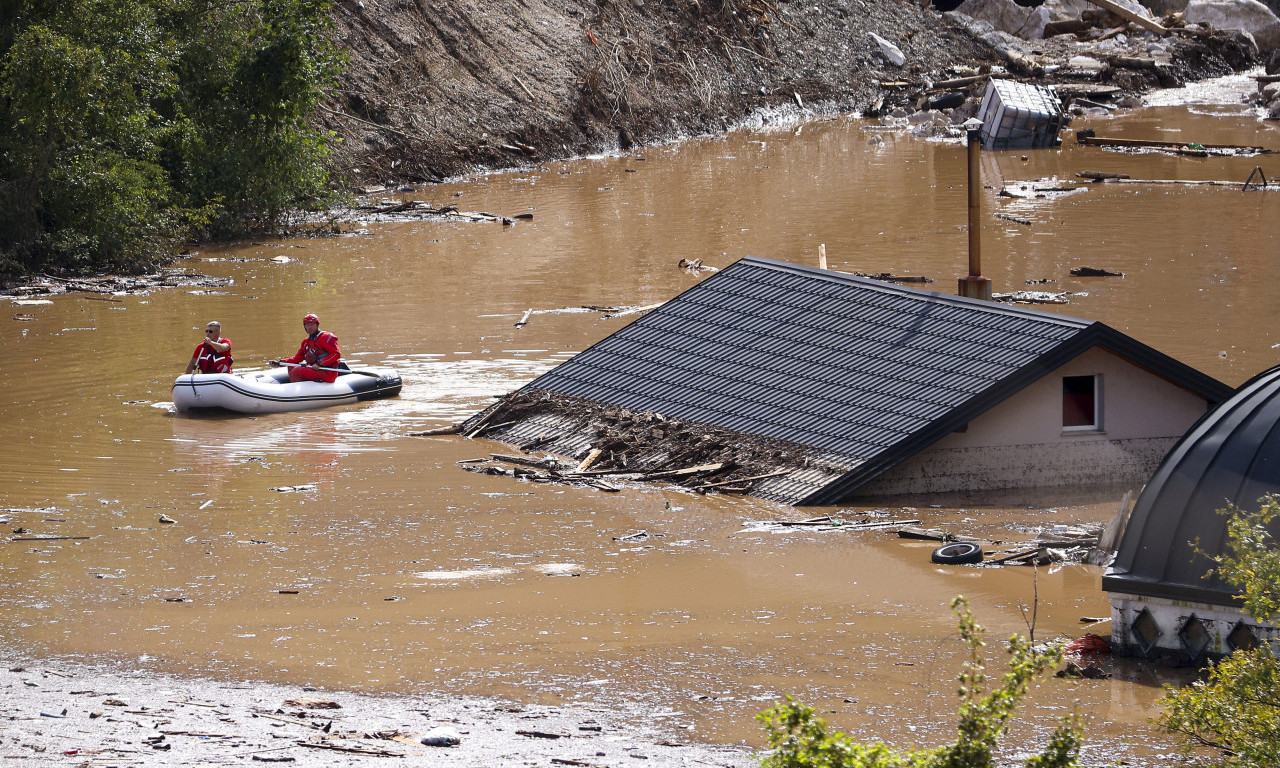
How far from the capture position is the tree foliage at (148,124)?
96.2 feet

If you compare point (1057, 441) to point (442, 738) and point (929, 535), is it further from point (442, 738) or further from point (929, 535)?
point (442, 738)

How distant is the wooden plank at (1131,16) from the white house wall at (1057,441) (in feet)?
177

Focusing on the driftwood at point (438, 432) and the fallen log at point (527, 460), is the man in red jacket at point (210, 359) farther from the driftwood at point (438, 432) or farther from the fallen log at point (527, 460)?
the fallen log at point (527, 460)

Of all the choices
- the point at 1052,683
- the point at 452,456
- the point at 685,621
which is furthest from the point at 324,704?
the point at 452,456

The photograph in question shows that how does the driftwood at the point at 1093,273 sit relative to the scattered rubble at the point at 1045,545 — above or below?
above

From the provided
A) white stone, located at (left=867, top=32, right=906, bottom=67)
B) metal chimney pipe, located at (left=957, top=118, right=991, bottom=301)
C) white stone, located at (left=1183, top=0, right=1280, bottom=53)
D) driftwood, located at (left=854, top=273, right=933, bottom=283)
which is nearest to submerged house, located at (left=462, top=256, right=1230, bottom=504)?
metal chimney pipe, located at (left=957, top=118, right=991, bottom=301)

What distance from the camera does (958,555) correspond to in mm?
13461

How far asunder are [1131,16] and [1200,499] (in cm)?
6093

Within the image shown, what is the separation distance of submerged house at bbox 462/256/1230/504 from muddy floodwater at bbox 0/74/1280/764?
46 centimetres

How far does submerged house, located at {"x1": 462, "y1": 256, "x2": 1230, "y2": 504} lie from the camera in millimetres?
15805

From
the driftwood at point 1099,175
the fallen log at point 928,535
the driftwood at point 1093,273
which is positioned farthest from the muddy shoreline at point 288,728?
the driftwood at point 1099,175

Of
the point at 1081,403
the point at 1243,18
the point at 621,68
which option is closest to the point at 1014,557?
the point at 1081,403

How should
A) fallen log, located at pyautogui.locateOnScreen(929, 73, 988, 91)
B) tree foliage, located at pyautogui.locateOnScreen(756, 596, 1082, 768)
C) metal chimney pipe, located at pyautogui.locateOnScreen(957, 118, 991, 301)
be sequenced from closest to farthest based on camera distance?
tree foliage, located at pyautogui.locateOnScreen(756, 596, 1082, 768) → metal chimney pipe, located at pyautogui.locateOnScreen(957, 118, 991, 301) → fallen log, located at pyautogui.locateOnScreen(929, 73, 988, 91)

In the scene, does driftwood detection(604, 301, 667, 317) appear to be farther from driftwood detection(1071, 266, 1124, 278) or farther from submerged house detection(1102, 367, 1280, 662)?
submerged house detection(1102, 367, 1280, 662)
